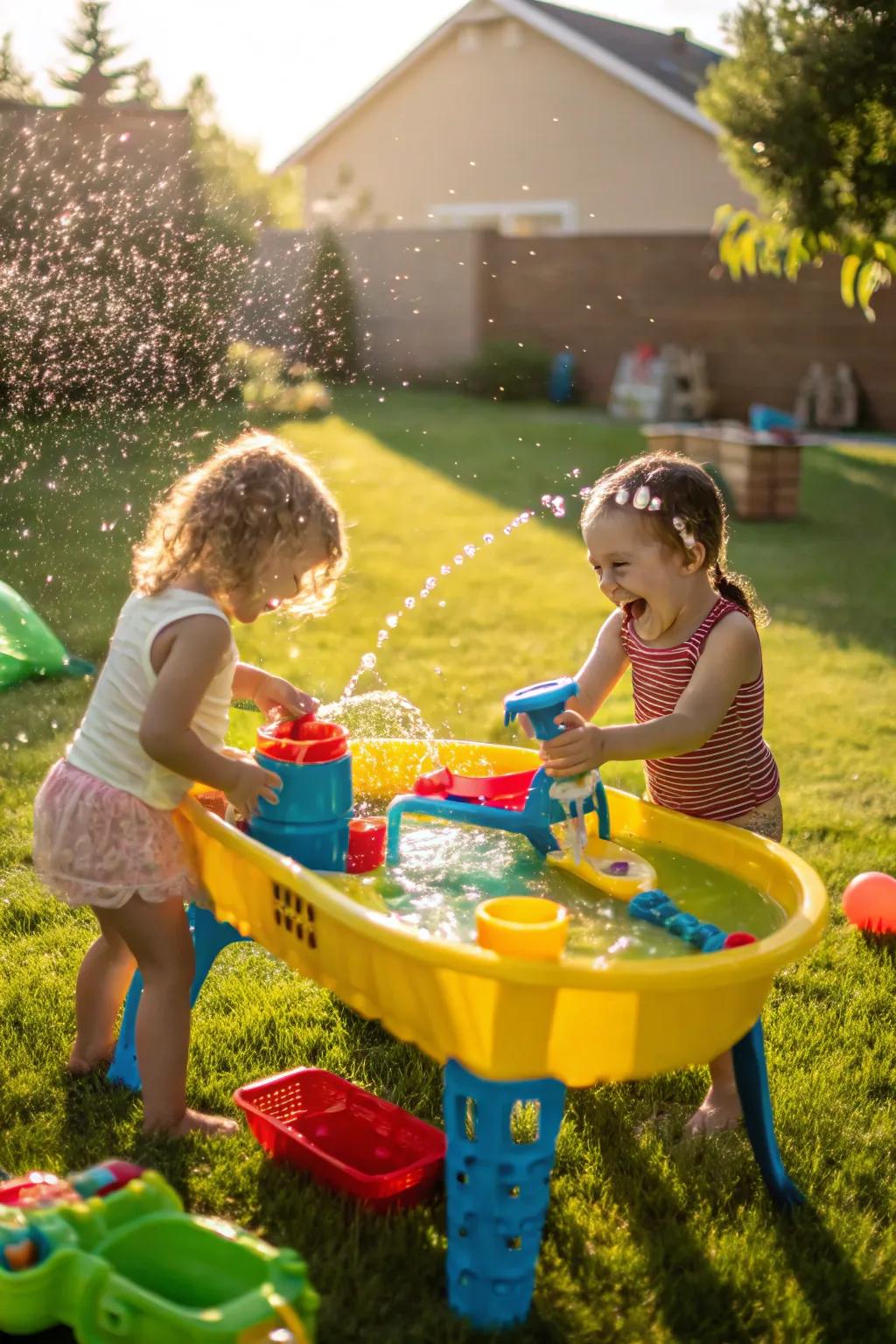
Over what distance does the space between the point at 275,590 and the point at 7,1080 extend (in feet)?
3.24

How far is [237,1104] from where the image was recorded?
239 centimetres

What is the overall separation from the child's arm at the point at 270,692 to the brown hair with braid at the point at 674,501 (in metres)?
0.59

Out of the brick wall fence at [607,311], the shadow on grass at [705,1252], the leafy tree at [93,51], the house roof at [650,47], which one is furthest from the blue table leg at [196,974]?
the leafy tree at [93,51]

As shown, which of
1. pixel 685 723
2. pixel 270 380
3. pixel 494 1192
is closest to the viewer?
pixel 494 1192

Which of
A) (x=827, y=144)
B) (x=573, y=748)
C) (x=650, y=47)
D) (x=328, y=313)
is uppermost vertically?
(x=650, y=47)

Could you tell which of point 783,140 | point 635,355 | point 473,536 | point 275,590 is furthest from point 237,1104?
point 635,355

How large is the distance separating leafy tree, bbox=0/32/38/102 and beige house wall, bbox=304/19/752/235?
7.51 metres

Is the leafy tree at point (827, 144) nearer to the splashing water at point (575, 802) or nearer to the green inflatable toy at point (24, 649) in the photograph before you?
the green inflatable toy at point (24, 649)

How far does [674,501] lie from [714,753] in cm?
47

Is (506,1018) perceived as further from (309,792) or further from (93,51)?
(93,51)

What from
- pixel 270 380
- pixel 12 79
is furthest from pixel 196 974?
pixel 12 79

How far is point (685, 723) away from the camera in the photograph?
7.93ft

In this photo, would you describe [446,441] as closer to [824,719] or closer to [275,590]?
[824,719]

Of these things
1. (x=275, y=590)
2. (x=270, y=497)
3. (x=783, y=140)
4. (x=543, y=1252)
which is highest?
(x=783, y=140)
